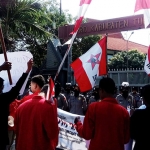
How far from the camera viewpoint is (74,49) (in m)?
25.3

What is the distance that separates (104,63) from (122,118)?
90.6 inches

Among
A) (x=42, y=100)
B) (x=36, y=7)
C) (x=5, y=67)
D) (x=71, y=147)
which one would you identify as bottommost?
(x=71, y=147)

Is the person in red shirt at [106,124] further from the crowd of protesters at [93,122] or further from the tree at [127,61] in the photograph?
the tree at [127,61]

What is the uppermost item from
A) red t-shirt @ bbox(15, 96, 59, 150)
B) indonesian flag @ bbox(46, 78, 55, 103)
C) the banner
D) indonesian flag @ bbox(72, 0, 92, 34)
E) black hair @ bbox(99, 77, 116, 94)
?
indonesian flag @ bbox(72, 0, 92, 34)

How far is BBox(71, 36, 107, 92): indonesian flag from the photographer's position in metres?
5.41

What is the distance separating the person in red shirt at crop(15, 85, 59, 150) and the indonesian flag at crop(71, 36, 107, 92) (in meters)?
1.88

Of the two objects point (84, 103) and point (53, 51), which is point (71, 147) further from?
point (53, 51)

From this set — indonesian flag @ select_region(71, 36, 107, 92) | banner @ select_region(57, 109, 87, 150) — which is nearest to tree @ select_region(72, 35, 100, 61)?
banner @ select_region(57, 109, 87, 150)

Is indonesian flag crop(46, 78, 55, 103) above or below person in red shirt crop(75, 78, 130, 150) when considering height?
above

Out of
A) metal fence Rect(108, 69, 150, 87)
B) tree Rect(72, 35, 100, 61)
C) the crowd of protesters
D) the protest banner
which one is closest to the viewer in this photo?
the crowd of protesters

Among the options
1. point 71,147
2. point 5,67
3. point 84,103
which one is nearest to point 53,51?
point 84,103

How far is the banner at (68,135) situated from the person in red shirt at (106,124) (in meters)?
2.92

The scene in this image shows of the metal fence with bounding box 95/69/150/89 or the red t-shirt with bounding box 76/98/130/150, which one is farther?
the metal fence with bounding box 95/69/150/89

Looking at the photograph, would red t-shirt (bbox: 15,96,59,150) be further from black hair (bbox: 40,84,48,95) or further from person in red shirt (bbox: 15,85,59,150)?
black hair (bbox: 40,84,48,95)
